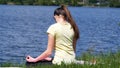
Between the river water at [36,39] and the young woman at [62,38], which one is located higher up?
the young woman at [62,38]

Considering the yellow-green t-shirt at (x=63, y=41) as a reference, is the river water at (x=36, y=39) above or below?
below

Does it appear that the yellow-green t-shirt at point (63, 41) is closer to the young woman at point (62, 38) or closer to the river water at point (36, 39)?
the young woman at point (62, 38)

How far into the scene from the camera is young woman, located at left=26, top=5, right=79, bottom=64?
10.5 metres

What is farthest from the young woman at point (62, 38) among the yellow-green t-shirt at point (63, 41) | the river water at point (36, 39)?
the river water at point (36, 39)

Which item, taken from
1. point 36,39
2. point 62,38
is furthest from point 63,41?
point 36,39

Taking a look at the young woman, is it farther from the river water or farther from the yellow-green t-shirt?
the river water

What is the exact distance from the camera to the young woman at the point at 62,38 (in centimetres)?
1054

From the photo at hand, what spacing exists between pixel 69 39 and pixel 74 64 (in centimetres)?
73

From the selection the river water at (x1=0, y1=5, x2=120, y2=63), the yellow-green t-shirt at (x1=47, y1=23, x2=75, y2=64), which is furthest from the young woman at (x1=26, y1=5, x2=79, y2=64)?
the river water at (x1=0, y1=5, x2=120, y2=63)

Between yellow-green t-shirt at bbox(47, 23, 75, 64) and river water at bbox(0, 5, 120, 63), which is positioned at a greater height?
yellow-green t-shirt at bbox(47, 23, 75, 64)

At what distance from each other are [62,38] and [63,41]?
→ 69 millimetres

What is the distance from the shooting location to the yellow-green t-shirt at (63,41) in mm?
10539

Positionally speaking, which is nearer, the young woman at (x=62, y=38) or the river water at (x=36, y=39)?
the young woman at (x=62, y=38)

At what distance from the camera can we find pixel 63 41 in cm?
1069
